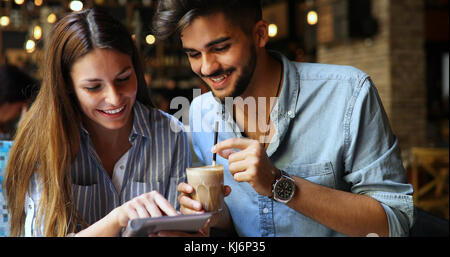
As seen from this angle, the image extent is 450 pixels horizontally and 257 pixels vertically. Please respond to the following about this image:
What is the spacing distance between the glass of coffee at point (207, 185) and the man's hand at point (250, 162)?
0.30ft

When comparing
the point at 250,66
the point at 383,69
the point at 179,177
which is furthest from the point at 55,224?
the point at 383,69

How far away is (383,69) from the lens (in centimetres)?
411

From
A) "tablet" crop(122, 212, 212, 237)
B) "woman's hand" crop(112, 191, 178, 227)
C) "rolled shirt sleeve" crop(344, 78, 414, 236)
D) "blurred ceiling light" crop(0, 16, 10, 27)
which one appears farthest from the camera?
"blurred ceiling light" crop(0, 16, 10, 27)

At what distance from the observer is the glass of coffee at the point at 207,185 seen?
1.25 metres

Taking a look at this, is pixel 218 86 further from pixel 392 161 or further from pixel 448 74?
pixel 448 74

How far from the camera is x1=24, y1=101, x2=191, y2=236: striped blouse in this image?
1389 mm

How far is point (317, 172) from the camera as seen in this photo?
1.45 metres

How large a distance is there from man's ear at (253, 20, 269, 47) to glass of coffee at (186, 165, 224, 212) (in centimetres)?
47

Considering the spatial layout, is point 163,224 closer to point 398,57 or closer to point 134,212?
point 134,212

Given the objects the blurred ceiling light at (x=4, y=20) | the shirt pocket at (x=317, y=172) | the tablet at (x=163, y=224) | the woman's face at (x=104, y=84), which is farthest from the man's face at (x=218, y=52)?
the blurred ceiling light at (x=4, y=20)

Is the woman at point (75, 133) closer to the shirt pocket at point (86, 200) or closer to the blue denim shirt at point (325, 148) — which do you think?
the shirt pocket at point (86, 200)

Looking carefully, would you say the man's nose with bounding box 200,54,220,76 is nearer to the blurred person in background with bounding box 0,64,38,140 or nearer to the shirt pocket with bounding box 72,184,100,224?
the shirt pocket with bounding box 72,184,100,224

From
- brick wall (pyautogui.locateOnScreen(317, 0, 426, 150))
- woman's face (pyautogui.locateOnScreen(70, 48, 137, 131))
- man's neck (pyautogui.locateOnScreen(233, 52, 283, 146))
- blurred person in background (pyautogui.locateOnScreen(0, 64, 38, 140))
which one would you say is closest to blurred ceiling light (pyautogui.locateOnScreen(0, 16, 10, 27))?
blurred person in background (pyautogui.locateOnScreen(0, 64, 38, 140))

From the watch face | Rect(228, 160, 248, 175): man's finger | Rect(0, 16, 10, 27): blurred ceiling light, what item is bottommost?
the watch face
